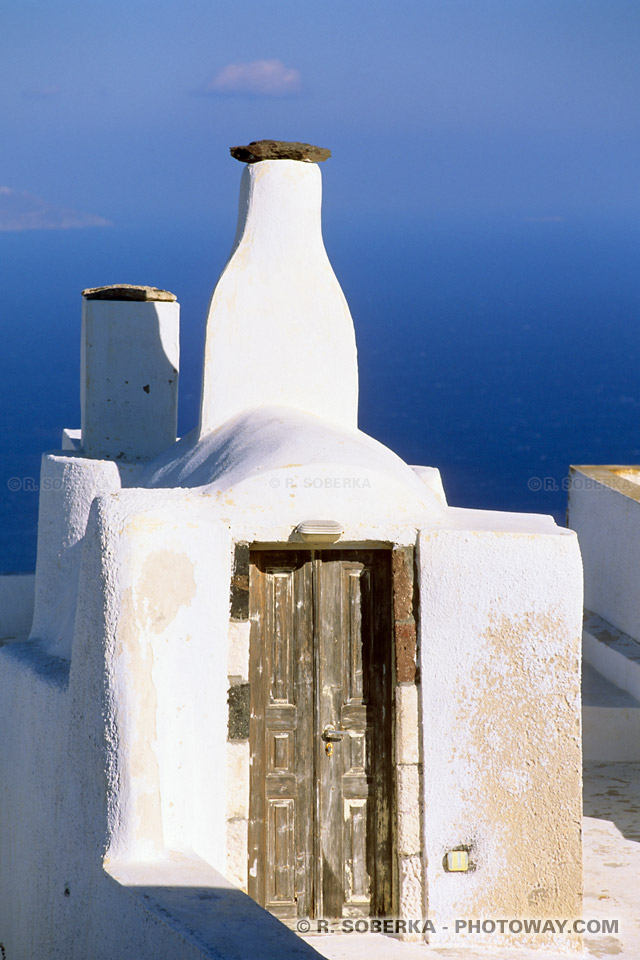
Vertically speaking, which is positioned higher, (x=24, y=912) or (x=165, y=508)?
(x=165, y=508)

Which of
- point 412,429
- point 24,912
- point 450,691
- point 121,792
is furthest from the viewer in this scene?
point 412,429

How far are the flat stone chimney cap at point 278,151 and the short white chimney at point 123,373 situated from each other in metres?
2.24

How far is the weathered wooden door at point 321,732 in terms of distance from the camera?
705 cm

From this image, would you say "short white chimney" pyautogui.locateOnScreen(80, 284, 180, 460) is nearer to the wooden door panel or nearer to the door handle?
the wooden door panel

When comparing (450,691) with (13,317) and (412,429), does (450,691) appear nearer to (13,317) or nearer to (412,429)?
(412,429)

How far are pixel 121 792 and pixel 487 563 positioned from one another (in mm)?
2356

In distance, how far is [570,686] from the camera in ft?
23.0

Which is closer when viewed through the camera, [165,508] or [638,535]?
[165,508]

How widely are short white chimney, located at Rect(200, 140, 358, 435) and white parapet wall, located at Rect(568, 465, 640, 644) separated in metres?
4.42

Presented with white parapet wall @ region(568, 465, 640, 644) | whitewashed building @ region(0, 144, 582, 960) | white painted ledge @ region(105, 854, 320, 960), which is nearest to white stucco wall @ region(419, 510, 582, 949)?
whitewashed building @ region(0, 144, 582, 960)

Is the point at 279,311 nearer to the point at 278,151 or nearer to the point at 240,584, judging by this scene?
the point at 278,151

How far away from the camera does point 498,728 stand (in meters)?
6.97

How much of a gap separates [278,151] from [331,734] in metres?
4.47

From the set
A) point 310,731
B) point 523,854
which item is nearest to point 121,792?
point 310,731
